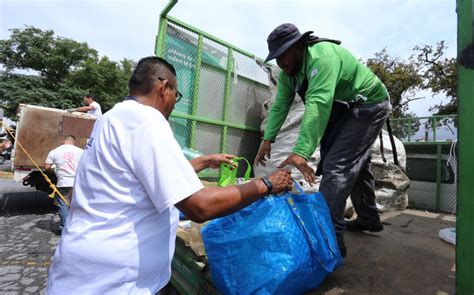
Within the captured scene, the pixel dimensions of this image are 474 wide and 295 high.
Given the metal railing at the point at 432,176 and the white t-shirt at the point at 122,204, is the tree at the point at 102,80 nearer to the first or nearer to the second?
the metal railing at the point at 432,176

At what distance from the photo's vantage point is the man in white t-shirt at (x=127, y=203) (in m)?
0.98

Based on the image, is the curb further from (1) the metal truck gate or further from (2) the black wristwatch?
(2) the black wristwatch

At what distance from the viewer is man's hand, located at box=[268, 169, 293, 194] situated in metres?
1.27

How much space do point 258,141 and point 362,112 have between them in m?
2.32

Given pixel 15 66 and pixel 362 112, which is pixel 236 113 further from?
pixel 15 66

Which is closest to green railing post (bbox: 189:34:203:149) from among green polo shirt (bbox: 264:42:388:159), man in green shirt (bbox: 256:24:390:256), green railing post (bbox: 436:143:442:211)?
green polo shirt (bbox: 264:42:388:159)

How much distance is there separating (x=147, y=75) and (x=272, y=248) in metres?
0.93

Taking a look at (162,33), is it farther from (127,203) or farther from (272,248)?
(272,248)

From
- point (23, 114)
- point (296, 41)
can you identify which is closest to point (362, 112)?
point (296, 41)

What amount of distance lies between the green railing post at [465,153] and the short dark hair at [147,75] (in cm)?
113

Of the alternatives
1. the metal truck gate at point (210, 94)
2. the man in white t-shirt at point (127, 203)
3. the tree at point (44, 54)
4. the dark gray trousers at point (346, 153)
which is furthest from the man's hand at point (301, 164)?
the tree at point (44, 54)

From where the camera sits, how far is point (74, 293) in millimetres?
982

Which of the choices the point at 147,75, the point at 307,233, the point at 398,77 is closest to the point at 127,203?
the point at 147,75

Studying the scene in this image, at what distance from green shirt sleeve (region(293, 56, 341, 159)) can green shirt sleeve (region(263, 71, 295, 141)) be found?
567mm
